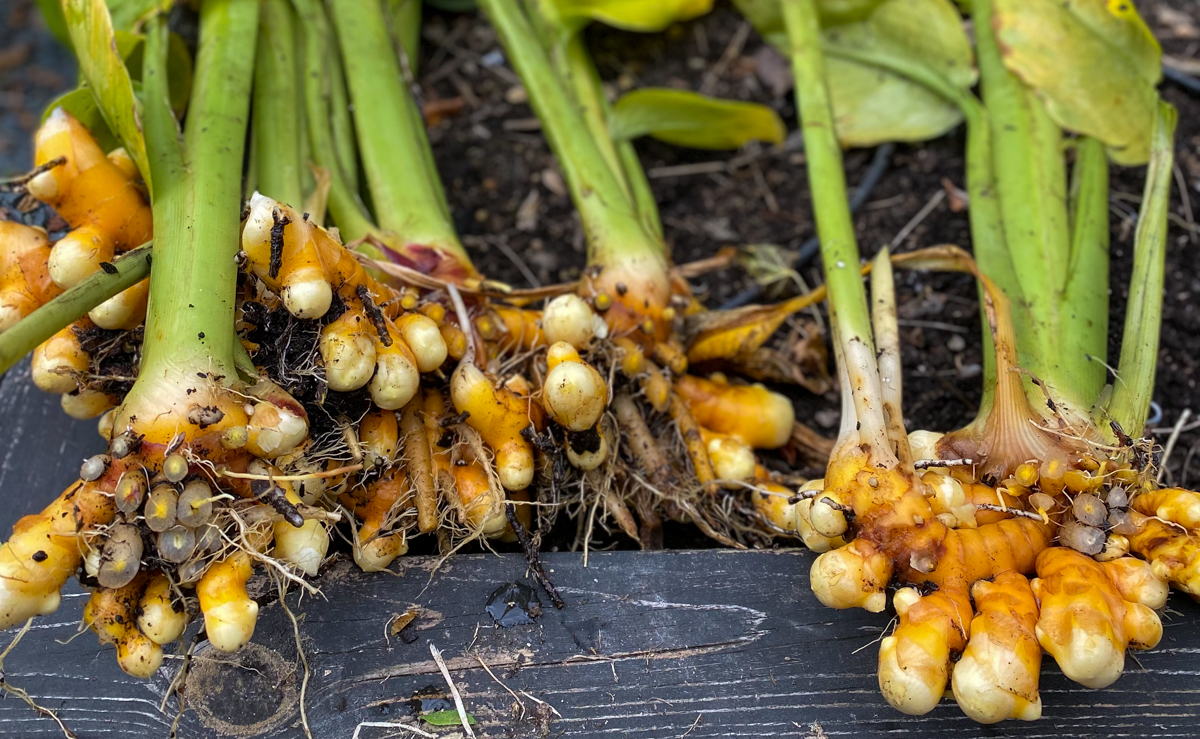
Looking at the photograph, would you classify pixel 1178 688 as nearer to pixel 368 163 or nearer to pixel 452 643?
pixel 452 643

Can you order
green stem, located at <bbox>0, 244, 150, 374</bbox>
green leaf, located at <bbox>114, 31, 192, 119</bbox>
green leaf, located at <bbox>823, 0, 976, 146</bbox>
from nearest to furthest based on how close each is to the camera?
green stem, located at <bbox>0, 244, 150, 374</bbox>
green leaf, located at <bbox>114, 31, 192, 119</bbox>
green leaf, located at <bbox>823, 0, 976, 146</bbox>

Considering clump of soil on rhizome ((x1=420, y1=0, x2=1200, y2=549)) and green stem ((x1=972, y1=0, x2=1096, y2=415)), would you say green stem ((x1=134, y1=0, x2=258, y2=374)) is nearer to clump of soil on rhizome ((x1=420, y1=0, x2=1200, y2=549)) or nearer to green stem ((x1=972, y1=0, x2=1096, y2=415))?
clump of soil on rhizome ((x1=420, y1=0, x2=1200, y2=549))

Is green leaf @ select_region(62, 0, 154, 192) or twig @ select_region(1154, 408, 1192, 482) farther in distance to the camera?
twig @ select_region(1154, 408, 1192, 482)

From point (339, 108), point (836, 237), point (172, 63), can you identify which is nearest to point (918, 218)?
point (836, 237)

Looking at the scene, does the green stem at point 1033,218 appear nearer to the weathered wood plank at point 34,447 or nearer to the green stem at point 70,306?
the green stem at point 70,306

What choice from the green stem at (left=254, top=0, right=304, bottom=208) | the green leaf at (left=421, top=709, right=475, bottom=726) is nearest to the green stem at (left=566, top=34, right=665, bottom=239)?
the green stem at (left=254, top=0, right=304, bottom=208)

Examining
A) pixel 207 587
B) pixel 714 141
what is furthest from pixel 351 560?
pixel 714 141

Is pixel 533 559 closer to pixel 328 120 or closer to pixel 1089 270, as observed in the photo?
pixel 328 120
